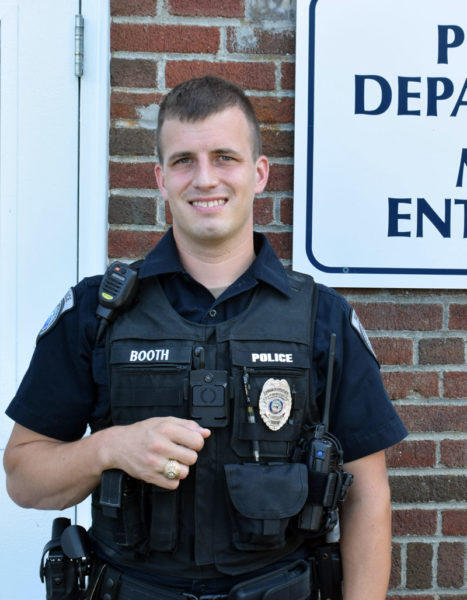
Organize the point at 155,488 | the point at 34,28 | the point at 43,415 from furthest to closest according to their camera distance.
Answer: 1. the point at 34,28
2. the point at 43,415
3. the point at 155,488

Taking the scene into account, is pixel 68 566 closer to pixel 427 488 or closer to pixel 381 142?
pixel 427 488

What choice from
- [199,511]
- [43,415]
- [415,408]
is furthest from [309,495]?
[415,408]

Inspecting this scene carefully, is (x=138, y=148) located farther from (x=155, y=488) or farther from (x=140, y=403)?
(x=155, y=488)

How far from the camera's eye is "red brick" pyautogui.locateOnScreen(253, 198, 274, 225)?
231 cm

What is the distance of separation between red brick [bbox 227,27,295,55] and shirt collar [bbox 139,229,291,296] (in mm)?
866

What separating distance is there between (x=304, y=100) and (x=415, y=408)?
41.7 inches

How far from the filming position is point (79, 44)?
221 centimetres

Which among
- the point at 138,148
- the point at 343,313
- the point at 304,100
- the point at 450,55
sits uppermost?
the point at 450,55

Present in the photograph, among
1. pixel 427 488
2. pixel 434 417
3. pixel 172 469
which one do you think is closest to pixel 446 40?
pixel 434 417

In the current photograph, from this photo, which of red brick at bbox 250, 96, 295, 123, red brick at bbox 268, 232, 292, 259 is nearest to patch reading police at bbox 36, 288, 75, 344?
red brick at bbox 268, 232, 292, 259

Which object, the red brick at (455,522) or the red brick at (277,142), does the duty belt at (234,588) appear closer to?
the red brick at (455,522)

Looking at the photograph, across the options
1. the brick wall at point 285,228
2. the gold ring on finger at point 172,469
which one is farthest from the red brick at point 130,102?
the gold ring on finger at point 172,469

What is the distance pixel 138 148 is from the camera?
226cm

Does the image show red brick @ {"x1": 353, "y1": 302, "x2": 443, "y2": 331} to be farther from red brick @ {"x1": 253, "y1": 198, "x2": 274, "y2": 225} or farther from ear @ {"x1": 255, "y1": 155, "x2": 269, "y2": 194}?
ear @ {"x1": 255, "y1": 155, "x2": 269, "y2": 194}
